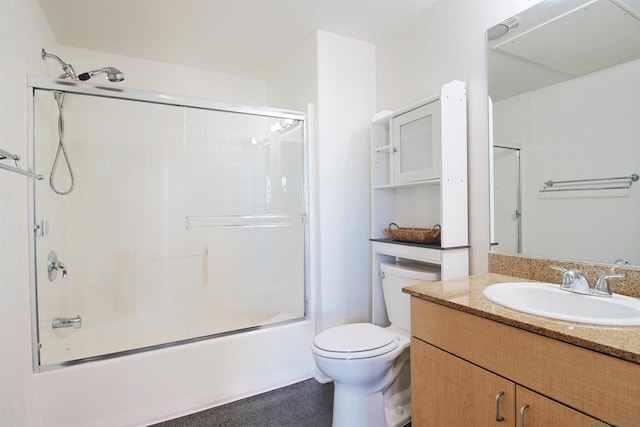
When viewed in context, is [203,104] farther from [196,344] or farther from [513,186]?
[513,186]

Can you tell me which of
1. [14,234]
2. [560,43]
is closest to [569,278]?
[560,43]

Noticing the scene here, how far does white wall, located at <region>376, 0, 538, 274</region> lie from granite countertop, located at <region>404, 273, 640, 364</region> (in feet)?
1.81

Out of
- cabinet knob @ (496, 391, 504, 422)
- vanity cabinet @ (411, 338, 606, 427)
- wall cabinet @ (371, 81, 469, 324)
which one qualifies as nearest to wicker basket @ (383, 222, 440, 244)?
wall cabinet @ (371, 81, 469, 324)

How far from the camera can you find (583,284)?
117cm

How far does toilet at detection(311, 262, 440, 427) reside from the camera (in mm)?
1506

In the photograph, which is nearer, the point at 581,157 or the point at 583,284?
the point at 583,284

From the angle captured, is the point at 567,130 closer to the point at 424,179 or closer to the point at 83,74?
the point at 424,179

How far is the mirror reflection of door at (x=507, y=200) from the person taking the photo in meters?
1.54

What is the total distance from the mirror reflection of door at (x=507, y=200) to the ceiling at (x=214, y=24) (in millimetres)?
1113

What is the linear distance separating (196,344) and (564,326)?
5.91ft

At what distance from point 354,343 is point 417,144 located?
3.83 ft

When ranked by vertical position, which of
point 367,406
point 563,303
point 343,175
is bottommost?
point 367,406

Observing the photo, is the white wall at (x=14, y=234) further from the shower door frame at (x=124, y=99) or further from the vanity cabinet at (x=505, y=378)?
the vanity cabinet at (x=505, y=378)

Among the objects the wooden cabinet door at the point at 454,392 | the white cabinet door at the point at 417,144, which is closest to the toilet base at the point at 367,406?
the wooden cabinet door at the point at 454,392
